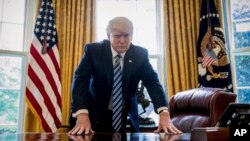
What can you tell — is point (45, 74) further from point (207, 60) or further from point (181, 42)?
point (207, 60)

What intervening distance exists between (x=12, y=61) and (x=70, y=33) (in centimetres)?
78

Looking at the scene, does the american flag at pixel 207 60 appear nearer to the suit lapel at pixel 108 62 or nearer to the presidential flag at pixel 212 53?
the presidential flag at pixel 212 53

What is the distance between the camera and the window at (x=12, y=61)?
3.49m

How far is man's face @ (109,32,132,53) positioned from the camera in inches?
69.1

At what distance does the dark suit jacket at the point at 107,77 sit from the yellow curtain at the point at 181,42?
185 cm

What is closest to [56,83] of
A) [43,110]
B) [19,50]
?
[43,110]

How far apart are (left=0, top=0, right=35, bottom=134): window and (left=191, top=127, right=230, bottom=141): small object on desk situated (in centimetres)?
313

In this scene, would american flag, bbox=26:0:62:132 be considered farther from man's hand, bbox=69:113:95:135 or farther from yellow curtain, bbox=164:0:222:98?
man's hand, bbox=69:113:95:135

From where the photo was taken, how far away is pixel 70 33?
355 centimetres

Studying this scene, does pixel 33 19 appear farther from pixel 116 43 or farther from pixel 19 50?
pixel 116 43

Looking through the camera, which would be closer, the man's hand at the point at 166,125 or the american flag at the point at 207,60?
the man's hand at the point at 166,125

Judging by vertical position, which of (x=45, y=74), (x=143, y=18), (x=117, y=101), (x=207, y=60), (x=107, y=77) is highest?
(x=143, y=18)

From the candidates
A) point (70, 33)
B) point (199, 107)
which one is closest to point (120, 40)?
point (199, 107)

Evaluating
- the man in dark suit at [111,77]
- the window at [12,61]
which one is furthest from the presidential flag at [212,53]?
the window at [12,61]
